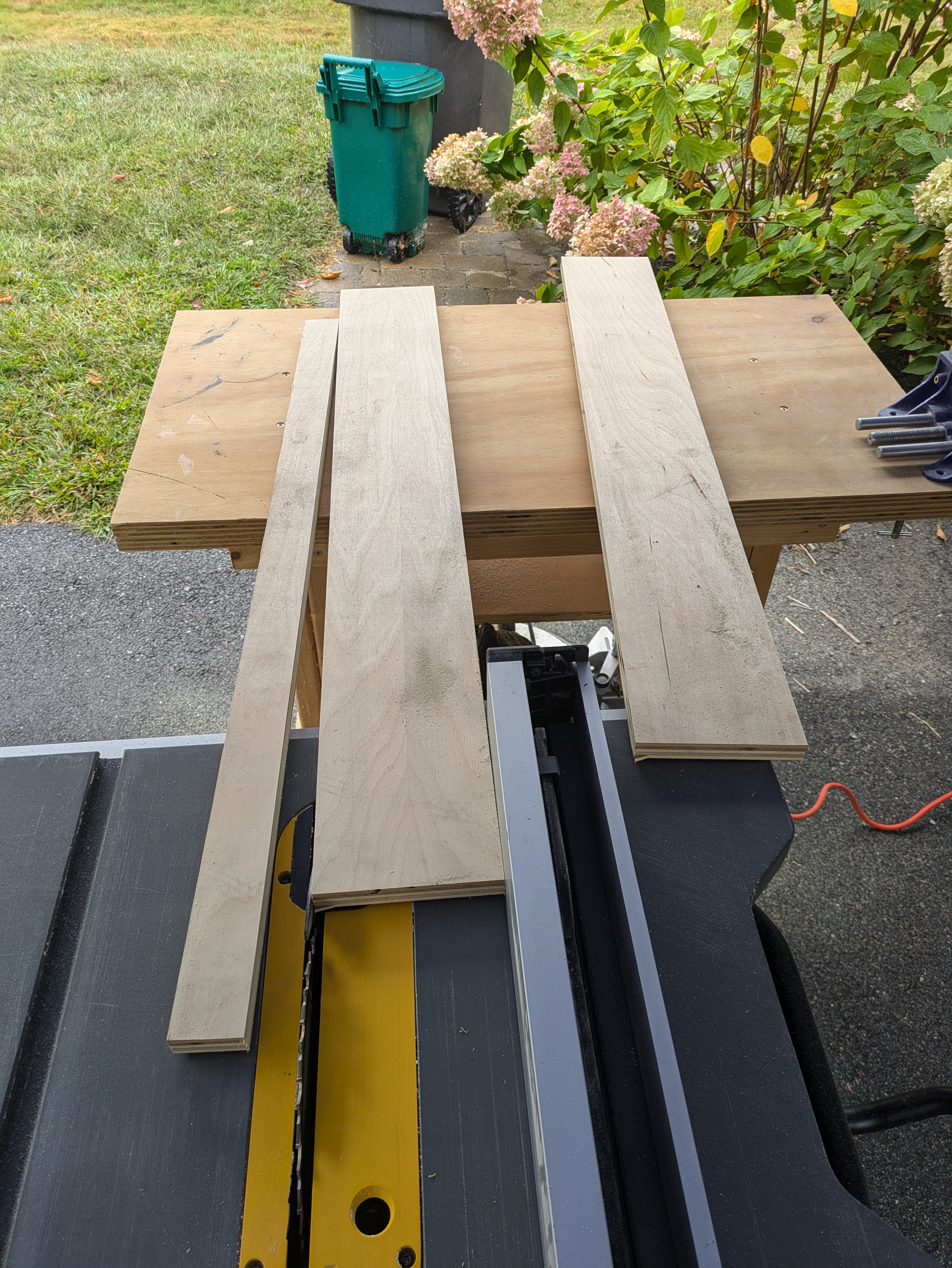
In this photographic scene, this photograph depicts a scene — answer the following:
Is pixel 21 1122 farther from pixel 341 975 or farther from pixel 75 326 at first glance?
pixel 75 326

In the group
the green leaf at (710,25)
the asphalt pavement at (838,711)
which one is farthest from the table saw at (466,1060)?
the green leaf at (710,25)

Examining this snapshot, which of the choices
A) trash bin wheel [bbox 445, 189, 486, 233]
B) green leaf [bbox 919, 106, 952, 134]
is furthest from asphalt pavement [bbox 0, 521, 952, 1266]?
trash bin wheel [bbox 445, 189, 486, 233]

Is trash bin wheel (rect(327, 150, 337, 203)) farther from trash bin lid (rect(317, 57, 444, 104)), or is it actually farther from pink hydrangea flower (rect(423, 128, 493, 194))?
pink hydrangea flower (rect(423, 128, 493, 194))

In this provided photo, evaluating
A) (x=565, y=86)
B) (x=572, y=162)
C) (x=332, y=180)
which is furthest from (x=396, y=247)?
(x=565, y=86)

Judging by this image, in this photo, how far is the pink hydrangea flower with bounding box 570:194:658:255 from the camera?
2201 millimetres

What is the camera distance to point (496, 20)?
1.97m

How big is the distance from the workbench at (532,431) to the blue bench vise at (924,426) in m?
0.03

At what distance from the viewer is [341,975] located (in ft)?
2.86

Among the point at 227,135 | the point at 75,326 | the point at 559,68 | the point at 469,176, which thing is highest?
the point at 559,68

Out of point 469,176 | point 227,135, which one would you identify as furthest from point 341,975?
point 227,135

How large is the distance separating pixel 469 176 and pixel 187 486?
2.56 meters

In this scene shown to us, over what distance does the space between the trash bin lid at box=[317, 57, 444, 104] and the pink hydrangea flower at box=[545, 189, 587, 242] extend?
213 cm

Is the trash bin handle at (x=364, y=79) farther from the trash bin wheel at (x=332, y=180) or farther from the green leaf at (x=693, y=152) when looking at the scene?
the green leaf at (x=693, y=152)

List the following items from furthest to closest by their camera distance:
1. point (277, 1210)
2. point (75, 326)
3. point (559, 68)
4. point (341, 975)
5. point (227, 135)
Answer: point (227, 135)
point (75, 326)
point (559, 68)
point (341, 975)
point (277, 1210)
